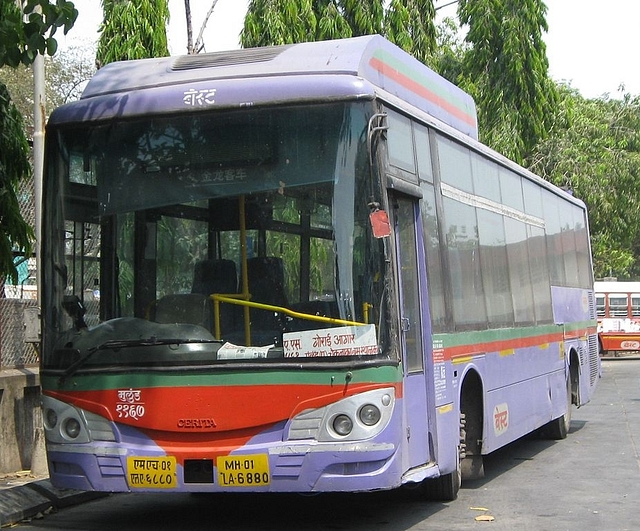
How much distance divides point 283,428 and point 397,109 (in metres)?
2.50

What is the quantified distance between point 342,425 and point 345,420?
0.12 ft

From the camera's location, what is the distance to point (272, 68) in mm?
8328

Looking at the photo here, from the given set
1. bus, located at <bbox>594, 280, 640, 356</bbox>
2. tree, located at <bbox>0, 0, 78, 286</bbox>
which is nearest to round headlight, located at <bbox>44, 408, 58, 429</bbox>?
tree, located at <bbox>0, 0, 78, 286</bbox>

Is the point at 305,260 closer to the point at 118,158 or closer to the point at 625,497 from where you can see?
the point at 118,158

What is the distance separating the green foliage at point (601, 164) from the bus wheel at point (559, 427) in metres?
13.4

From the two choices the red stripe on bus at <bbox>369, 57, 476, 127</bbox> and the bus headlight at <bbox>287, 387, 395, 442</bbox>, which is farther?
the red stripe on bus at <bbox>369, 57, 476, 127</bbox>

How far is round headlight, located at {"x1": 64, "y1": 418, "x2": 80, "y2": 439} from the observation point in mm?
7988

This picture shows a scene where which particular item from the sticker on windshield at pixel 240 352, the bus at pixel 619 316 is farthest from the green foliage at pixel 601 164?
the sticker on windshield at pixel 240 352

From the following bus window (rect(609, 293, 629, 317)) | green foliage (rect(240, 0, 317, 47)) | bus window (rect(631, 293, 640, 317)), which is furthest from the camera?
bus window (rect(609, 293, 629, 317))

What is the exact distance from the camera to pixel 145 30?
17.4 metres

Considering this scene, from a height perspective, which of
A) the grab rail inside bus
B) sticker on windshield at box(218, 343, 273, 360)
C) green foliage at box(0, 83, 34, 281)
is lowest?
sticker on windshield at box(218, 343, 273, 360)

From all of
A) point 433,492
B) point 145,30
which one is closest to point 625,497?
point 433,492

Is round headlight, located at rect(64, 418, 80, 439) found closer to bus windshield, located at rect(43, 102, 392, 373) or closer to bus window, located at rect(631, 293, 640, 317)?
bus windshield, located at rect(43, 102, 392, 373)

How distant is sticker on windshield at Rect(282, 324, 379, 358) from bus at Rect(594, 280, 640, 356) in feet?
111
